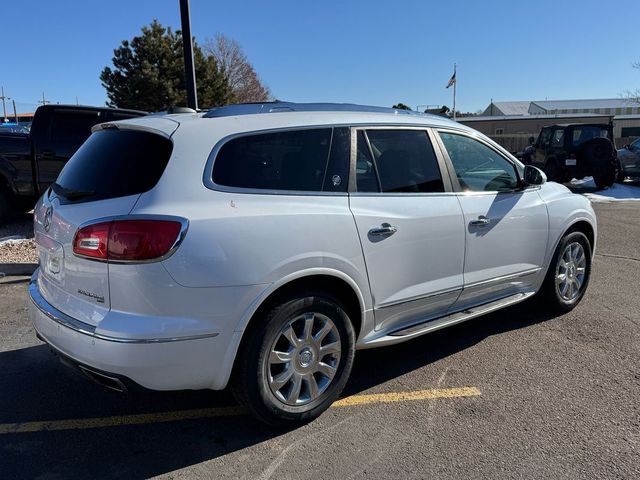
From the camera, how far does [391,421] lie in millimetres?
3234

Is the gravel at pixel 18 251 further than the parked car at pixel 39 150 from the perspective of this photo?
No

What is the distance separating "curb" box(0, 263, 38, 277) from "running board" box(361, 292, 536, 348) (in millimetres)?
4943

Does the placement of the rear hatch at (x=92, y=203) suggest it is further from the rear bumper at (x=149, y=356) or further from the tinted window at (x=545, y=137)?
the tinted window at (x=545, y=137)

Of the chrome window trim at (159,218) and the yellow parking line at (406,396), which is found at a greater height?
the chrome window trim at (159,218)

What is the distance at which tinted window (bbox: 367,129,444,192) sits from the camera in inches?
139

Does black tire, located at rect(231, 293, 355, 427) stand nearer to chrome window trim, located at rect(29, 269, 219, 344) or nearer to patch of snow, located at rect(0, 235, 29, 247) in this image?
chrome window trim, located at rect(29, 269, 219, 344)

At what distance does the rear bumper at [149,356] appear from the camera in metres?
2.56

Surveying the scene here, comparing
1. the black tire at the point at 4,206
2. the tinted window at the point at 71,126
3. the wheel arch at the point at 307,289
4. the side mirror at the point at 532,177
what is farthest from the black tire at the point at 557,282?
the black tire at the point at 4,206

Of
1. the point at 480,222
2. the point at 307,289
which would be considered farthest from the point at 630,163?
the point at 307,289

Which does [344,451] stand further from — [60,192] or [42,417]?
[60,192]

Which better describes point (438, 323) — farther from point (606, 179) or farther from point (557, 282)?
point (606, 179)

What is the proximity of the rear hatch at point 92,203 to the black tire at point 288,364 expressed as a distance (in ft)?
2.64

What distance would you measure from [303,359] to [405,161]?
1547 millimetres

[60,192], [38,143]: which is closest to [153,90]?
[38,143]
